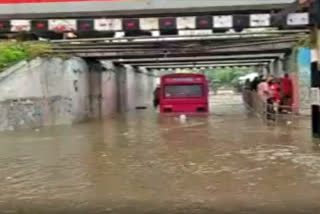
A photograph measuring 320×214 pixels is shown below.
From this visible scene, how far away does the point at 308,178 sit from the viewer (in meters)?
12.7

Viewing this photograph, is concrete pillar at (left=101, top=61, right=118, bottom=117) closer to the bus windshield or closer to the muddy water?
the bus windshield

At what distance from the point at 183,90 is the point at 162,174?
2761 centimetres

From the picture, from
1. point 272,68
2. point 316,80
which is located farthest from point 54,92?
point 272,68

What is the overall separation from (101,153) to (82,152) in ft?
2.23

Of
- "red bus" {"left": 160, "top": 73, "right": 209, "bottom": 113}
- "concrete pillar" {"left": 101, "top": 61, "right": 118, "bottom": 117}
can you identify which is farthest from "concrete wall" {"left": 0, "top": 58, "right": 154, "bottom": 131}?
"red bus" {"left": 160, "top": 73, "right": 209, "bottom": 113}

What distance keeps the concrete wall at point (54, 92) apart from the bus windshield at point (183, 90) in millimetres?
4352

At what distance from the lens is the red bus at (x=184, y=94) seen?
40531 mm

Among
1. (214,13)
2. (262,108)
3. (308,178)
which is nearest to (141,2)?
(214,13)

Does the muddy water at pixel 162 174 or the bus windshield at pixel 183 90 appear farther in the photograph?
the bus windshield at pixel 183 90

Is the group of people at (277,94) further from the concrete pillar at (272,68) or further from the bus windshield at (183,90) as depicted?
the concrete pillar at (272,68)

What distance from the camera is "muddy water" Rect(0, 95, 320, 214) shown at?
10227 millimetres

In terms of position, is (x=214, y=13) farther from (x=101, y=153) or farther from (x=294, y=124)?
(x=294, y=124)

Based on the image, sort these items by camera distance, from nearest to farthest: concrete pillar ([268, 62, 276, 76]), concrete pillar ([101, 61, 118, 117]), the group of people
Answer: the group of people
concrete pillar ([101, 61, 118, 117])
concrete pillar ([268, 62, 276, 76])

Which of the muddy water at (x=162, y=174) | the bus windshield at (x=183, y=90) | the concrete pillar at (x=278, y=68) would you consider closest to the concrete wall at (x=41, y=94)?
the muddy water at (x=162, y=174)
